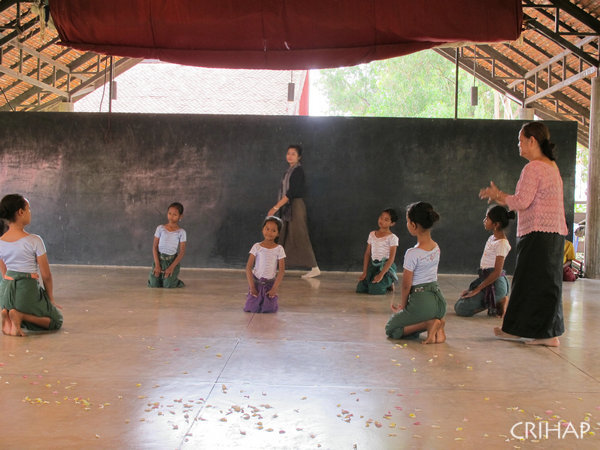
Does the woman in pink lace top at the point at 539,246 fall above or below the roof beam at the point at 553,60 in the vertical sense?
below

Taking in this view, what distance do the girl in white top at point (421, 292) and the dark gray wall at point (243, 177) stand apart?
4.10 metres

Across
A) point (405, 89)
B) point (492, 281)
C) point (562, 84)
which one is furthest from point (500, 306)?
point (405, 89)

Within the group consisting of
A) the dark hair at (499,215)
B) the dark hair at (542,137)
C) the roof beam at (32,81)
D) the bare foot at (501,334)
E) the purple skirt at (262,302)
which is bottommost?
the bare foot at (501,334)

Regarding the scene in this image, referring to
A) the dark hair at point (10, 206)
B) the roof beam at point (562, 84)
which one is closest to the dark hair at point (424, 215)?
the dark hair at point (10, 206)

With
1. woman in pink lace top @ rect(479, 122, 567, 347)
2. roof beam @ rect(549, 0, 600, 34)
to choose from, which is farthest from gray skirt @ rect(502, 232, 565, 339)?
A: roof beam @ rect(549, 0, 600, 34)

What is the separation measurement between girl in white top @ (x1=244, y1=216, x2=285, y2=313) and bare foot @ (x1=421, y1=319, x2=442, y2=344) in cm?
141

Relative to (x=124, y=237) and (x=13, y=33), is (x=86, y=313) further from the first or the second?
(x=13, y=33)

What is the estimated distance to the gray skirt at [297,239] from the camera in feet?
25.0

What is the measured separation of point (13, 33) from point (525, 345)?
352 inches

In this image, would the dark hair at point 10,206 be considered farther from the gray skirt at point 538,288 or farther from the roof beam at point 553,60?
the roof beam at point 553,60

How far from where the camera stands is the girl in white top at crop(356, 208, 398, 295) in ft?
20.9

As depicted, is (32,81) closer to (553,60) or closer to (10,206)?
(10,206)

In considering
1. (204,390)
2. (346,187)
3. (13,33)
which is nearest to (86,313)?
(204,390)

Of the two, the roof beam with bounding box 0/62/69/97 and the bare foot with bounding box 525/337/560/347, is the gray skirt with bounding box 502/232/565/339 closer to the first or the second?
the bare foot with bounding box 525/337/560/347
